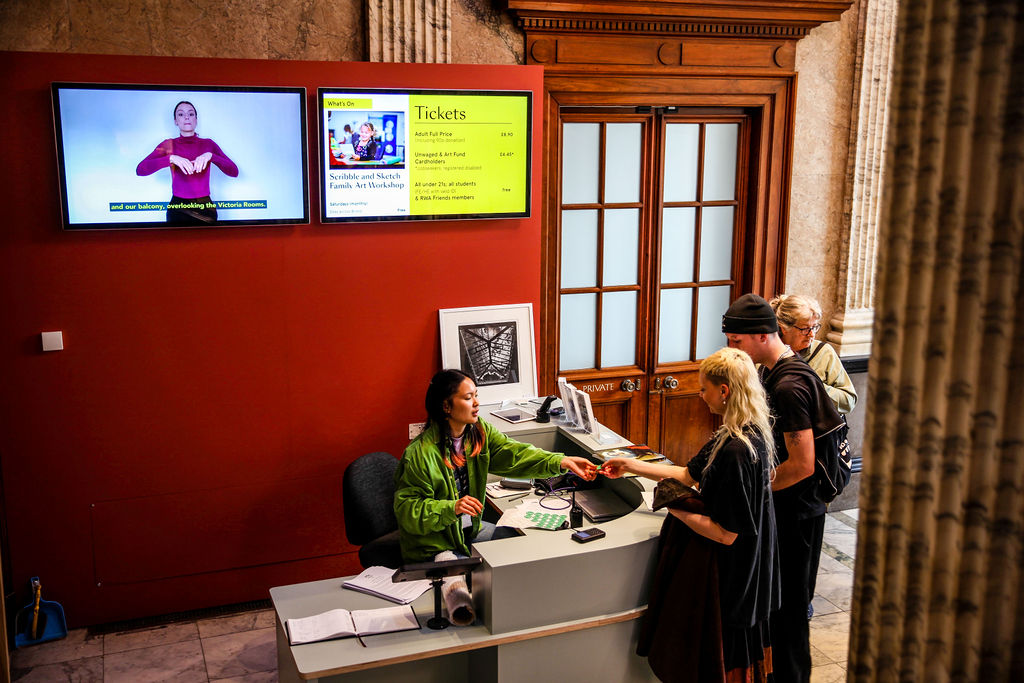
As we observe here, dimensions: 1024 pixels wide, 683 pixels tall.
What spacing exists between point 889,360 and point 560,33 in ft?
13.9

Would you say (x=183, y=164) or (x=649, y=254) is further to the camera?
(x=649, y=254)

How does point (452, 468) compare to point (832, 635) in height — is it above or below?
above

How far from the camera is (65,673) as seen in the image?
4.29 m

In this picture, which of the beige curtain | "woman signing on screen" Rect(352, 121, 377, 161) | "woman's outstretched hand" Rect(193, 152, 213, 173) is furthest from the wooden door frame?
the beige curtain

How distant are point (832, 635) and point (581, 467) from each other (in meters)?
1.84

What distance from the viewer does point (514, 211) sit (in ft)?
16.9

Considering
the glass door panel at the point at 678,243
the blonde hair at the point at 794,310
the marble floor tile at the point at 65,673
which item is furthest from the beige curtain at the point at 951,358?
the glass door panel at the point at 678,243

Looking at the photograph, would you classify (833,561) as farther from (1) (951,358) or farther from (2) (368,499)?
(1) (951,358)

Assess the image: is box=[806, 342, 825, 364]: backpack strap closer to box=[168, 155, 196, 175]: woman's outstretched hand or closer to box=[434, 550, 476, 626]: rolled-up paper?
box=[434, 550, 476, 626]: rolled-up paper

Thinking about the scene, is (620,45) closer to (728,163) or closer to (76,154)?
(728,163)

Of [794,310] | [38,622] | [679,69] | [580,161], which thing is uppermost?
[679,69]

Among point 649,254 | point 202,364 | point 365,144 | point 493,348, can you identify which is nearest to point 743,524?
point 493,348

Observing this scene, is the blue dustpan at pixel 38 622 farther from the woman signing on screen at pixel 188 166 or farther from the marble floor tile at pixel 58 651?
the woman signing on screen at pixel 188 166

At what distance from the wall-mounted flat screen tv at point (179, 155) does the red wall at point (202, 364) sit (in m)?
0.08
